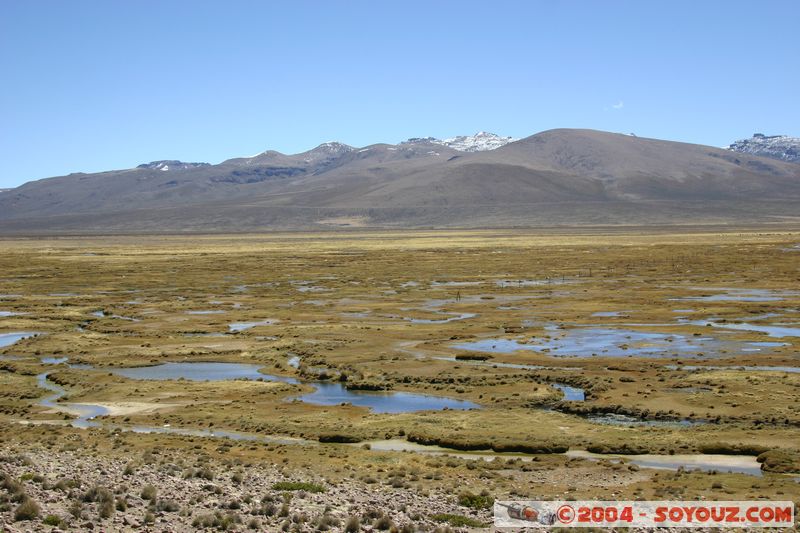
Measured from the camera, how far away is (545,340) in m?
53.0

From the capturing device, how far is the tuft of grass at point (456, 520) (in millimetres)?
19281

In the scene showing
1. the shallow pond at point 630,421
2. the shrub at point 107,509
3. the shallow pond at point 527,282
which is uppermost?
the shallow pond at point 527,282

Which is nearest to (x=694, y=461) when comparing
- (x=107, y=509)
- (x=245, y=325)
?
(x=107, y=509)

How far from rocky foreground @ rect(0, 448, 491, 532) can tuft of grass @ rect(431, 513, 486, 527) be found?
26 millimetres

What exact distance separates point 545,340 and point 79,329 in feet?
113

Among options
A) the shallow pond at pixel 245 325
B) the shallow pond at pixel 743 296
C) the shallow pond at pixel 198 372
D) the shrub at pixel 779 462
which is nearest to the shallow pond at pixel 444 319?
the shallow pond at pixel 245 325

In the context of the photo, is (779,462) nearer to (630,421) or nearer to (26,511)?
(630,421)

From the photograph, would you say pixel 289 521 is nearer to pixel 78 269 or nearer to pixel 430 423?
pixel 430 423

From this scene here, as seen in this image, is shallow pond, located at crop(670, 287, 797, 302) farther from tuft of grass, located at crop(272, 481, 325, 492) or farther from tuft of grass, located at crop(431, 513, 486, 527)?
tuft of grass, located at crop(431, 513, 486, 527)

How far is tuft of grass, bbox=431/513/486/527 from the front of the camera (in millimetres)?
19281

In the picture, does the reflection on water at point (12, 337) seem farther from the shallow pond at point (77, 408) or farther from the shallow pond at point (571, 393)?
the shallow pond at point (571, 393)

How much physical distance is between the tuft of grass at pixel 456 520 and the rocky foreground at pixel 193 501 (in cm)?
3

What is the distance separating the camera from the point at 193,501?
66.0 feet

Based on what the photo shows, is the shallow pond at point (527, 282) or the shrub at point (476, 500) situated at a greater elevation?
the shallow pond at point (527, 282)
